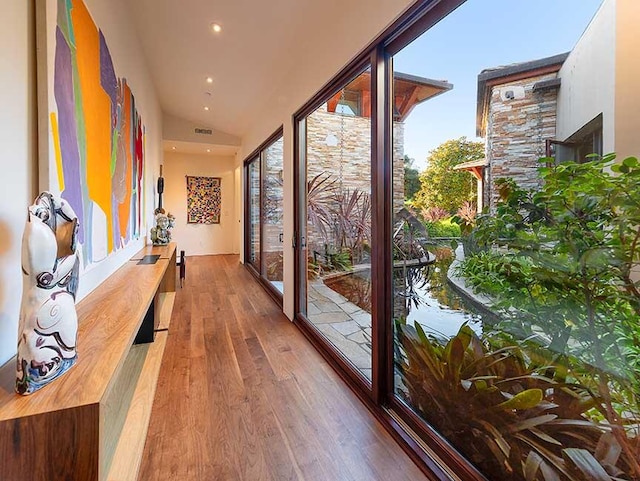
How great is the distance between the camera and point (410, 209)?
190 cm

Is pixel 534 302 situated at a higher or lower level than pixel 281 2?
lower

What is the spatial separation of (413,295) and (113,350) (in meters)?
1.55

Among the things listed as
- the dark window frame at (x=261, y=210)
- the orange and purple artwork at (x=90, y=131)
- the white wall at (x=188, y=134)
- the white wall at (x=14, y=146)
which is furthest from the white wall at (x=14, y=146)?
Answer: the white wall at (x=188, y=134)

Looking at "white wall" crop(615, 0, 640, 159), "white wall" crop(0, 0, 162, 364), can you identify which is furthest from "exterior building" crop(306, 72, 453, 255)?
"white wall" crop(0, 0, 162, 364)

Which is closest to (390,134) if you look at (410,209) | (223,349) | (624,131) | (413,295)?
(410,209)

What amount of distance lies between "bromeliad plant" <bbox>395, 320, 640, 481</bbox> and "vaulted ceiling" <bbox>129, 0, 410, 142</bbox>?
189 cm

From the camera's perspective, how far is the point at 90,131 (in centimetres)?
190

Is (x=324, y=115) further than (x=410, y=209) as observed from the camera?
Yes

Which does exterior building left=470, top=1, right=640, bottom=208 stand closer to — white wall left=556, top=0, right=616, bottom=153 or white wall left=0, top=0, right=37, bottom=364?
white wall left=556, top=0, right=616, bottom=153

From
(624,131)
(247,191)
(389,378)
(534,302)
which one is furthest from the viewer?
(247,191)

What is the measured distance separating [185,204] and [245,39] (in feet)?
19.7

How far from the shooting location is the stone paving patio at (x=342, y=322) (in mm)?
2428

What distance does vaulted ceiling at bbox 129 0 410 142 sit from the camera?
8.02ft

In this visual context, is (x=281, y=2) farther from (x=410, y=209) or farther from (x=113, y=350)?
(x=113, y=350)
